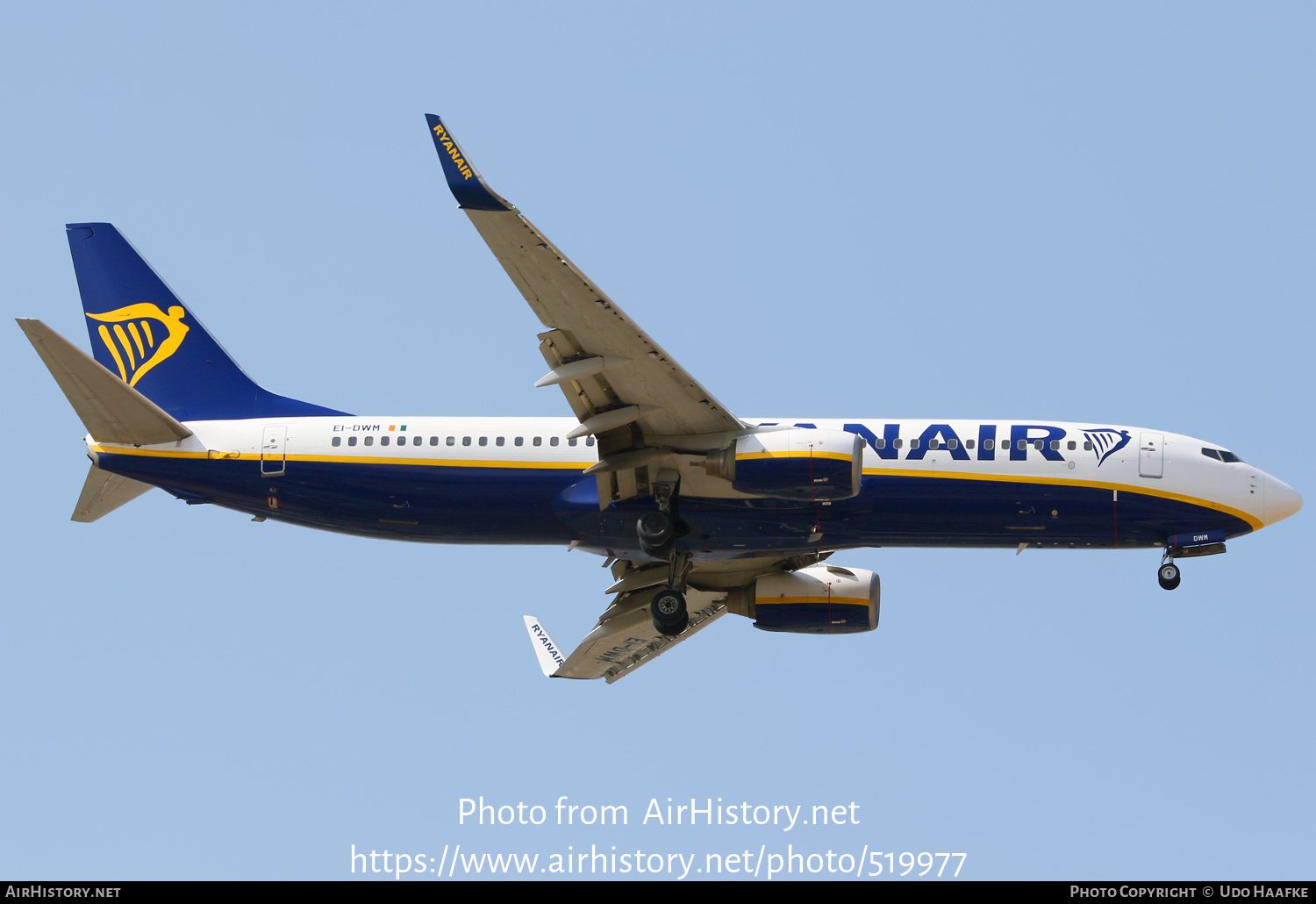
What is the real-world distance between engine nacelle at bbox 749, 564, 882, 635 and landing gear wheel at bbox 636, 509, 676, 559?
19.9ft

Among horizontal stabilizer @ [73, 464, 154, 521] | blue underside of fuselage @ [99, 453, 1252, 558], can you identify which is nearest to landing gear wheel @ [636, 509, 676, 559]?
blue underside of fuselage @ [99, 453, 1252, 558]

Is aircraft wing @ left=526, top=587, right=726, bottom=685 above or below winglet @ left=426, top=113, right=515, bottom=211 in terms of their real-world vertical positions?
below

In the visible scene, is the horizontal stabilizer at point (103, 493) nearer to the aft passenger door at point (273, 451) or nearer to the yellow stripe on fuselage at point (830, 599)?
the aft passenger door at point (273, 451)

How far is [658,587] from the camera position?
1804 inches

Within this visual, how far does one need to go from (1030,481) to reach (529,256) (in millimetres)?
14302

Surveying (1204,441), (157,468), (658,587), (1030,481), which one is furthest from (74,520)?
(1204,441)

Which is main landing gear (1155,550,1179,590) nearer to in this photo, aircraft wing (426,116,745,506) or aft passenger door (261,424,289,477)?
aircraft wing (426,116,745,506)

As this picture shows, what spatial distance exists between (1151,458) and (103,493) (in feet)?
87.7

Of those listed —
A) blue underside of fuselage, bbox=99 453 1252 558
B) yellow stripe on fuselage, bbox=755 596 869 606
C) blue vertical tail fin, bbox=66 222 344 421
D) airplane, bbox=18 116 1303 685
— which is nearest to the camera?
airplane, bbox=18 116 1303 685

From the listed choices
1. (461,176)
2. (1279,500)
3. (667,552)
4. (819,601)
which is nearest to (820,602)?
(819,601)

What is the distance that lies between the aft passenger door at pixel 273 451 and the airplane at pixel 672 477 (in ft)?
0.18

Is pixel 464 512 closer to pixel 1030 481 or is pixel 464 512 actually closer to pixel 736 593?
pixel 736 593

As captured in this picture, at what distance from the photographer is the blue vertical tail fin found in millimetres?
42688

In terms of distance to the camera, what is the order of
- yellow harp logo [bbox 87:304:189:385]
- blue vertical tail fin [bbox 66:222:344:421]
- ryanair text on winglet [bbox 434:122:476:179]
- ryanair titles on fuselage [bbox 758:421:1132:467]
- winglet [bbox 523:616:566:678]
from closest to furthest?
ryanair text on winglet [bbox 434:122:476:179], ryanair titles on fuselage [bbox 758:421:1132:467], blue vertical tail fin [bbox 66:222:344:421], yellow harp logo [bbox 87:304:189:385], winglet [bbox 523:616:566:678]
